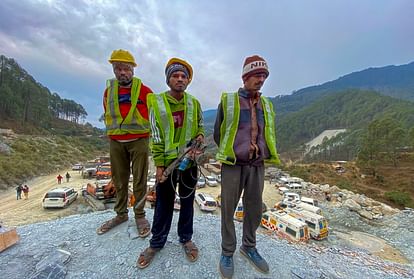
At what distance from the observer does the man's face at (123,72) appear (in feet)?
9.46

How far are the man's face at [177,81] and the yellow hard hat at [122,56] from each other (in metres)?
0.78

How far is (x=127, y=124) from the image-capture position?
9.74 ft

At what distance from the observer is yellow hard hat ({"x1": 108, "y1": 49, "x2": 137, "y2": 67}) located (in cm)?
282

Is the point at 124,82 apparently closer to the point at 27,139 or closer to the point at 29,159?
the point at 29,159

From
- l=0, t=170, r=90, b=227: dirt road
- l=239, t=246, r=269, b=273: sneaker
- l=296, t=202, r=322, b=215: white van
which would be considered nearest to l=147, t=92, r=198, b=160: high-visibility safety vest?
l=239, t=246, r=269, b=273: sneaker

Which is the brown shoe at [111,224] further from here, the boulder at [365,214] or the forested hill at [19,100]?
the forested hill at [19,100]

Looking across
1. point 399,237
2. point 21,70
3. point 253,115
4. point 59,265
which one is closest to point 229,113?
point 253,115

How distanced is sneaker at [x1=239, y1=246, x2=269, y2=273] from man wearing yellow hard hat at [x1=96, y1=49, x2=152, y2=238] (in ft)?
4.47

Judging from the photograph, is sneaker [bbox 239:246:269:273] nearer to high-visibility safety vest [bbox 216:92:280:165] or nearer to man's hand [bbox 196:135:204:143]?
high-visibility safety vest [bbox 216:92:280:165]

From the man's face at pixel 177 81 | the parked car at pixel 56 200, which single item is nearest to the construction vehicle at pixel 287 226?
the man's face at pixel 177 81

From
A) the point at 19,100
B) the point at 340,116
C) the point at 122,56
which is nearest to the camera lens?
the point at 122,56

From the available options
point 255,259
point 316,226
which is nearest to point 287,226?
point 316,226

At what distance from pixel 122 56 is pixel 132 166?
1521mm

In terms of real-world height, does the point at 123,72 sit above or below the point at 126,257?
above
